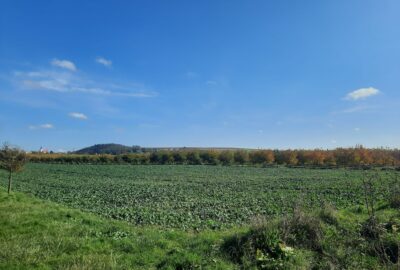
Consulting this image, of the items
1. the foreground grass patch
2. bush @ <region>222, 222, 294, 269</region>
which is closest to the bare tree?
the foreground grass patch

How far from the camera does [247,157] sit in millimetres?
111438

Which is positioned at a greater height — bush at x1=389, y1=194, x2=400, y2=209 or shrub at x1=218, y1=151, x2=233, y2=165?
shrub at x1=218, y1=151, x2=233, y2=165

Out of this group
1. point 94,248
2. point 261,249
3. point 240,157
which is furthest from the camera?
point 240,157

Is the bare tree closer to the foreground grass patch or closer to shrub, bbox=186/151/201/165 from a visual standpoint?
the foreground grass patch

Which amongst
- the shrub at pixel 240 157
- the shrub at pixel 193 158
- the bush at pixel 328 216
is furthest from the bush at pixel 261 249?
the shrub at pixel 193 158

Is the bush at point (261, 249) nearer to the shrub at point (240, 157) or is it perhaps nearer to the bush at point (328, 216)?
the bush at point (328, 216)

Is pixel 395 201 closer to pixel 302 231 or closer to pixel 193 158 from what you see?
pixel 302 231

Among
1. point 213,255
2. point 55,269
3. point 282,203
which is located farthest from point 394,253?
point 282,203

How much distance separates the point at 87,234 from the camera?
1055cm

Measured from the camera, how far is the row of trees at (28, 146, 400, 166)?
10112 cm

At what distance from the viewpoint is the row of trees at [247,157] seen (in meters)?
101

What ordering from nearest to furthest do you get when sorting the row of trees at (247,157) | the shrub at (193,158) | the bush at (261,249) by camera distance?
the bush at (261,249) < the row of trees at (247,157) < the shrub at (193,158)

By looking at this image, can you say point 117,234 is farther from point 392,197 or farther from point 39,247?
point 392,197

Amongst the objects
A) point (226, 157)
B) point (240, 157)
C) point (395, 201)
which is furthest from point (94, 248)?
point (240, 157)
